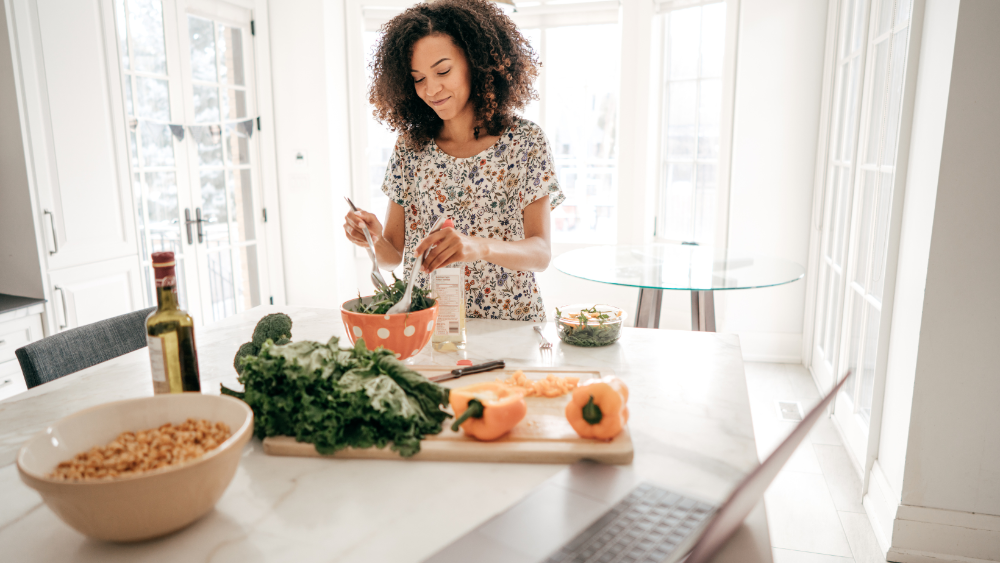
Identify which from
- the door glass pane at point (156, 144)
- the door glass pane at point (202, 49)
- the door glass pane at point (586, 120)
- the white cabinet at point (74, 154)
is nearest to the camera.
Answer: the white cabinet at point (74, 154)

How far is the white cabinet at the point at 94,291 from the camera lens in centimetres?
267

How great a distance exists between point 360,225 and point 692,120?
129 inches

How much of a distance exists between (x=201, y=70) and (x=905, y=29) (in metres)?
3.74

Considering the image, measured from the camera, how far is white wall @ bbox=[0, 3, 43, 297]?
2.44 metres

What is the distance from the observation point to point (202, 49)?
3.79m

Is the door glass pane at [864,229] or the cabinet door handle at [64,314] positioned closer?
the door glass pane at [864,229]

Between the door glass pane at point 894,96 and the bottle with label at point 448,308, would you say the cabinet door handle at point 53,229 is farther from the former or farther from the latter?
the door glass pane at point 894,96

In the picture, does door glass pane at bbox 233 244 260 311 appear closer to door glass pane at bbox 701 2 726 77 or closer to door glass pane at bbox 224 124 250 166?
door glass pane at bbox 224 124 250 166

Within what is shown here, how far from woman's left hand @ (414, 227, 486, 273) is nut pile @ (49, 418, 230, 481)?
54 centimetres

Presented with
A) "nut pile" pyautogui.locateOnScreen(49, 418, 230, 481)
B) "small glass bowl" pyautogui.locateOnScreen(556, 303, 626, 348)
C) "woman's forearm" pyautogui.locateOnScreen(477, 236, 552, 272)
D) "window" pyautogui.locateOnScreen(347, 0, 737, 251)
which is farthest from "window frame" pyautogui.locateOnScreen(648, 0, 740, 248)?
"nut pile" pyautogui.locateOnScreen(49, 418, 230, 481)

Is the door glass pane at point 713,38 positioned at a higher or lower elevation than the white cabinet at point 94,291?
higher

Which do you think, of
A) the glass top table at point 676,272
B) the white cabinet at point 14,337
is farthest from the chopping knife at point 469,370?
the white cabinet at point 14,337

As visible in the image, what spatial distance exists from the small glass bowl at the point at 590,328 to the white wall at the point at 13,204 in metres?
2.45

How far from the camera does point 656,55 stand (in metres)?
4.09
